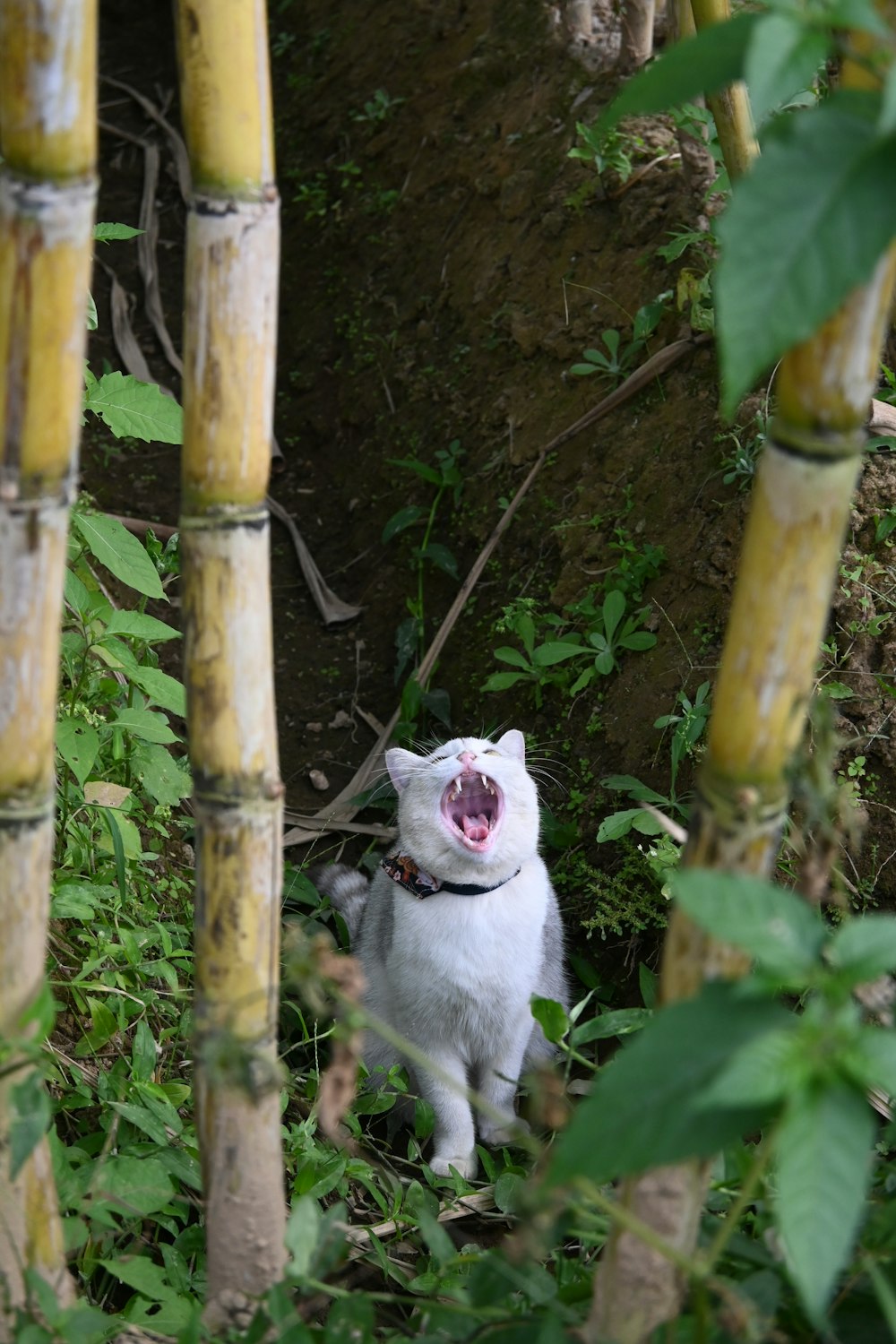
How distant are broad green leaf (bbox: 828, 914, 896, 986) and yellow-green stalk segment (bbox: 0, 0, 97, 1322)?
793 mm

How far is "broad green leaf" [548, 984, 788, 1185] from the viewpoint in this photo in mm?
993

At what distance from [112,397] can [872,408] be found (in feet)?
5.91

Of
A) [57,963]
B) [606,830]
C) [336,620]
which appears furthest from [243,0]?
[336,620]

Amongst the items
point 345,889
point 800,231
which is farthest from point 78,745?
point 800,231

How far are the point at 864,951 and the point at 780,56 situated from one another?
72 centimetres

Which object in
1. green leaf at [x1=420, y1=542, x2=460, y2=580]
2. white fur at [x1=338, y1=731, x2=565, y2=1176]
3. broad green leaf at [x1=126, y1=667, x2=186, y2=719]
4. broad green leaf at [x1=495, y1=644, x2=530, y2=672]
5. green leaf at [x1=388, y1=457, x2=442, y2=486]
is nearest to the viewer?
broad green leaf at [x1=126, y1=667, x2=186, y2=719]

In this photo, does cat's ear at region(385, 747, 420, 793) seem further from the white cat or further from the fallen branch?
the fallen branch

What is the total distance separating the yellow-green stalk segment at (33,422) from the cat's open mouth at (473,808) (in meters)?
1.48

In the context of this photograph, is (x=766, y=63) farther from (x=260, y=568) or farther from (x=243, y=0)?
(x=260, y=568)

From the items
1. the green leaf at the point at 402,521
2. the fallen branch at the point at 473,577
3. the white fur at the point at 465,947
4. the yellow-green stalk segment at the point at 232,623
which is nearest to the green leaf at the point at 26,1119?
the yellow-green stalk segment at the point at 232,623

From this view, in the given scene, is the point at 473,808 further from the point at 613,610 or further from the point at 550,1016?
the point at 550,1016

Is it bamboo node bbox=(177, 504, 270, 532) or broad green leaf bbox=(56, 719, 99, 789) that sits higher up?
bamboo node bbox=(177, 504, 270, 532)

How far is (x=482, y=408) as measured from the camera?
412 centimetres

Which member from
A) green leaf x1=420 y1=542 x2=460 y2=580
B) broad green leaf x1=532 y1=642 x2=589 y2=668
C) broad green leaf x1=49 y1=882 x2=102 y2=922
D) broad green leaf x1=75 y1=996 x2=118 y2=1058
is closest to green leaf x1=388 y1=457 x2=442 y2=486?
green leaf x1=420 y1=542 x2=460 y2=580
